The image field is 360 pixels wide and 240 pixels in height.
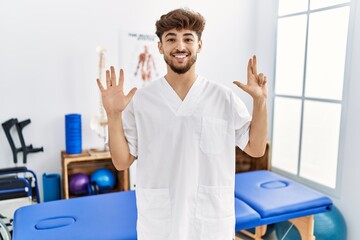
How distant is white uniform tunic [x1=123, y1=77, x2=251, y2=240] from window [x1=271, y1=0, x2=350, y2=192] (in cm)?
167

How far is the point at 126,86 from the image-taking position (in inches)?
120

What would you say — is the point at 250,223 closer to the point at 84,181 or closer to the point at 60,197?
the point at 84,181

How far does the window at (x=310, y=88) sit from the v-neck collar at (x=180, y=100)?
1.73m

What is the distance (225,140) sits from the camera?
4.21 ft

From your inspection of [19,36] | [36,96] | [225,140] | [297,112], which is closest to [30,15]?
[19,36]

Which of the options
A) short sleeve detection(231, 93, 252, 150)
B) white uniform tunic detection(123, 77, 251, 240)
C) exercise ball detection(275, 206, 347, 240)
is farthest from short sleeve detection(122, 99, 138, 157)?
exercise ball detection(275, 206, 347, 240)

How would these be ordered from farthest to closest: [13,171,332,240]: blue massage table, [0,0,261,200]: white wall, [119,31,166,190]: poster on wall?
[119,31,166,190]: poster on wall, [0,0,261,200]: white wall, [13,171,332,240]: blue massage table

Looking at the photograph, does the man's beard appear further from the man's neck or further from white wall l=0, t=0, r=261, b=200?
white wall l=0, t=0, r=261, b=200

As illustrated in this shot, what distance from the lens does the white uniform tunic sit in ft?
4.10

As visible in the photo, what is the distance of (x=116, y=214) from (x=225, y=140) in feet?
2.95

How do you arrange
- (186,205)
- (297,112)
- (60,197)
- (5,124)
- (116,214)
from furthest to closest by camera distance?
1. (297,112)
2. (60,197)
3. (5,124)
4. (116,214)
5. (186,205)

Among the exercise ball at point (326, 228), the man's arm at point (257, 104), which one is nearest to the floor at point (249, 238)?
the exercise ball at point (326, 228)

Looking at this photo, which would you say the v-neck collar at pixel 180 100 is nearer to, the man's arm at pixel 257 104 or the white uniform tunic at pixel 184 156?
the white uniform tunic at pixel 184 156

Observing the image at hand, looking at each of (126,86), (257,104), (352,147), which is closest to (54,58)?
(126,86)
